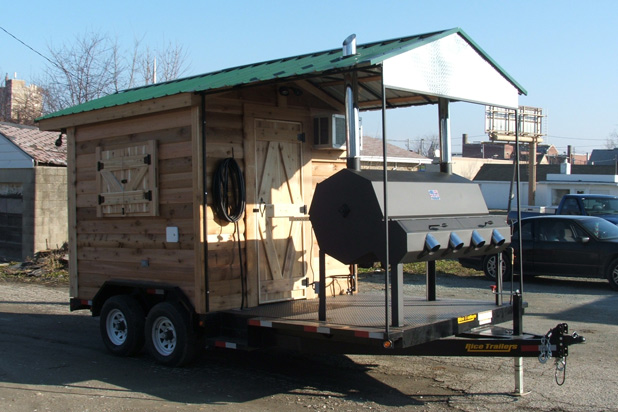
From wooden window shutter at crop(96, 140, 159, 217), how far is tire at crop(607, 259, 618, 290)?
10021 millimetres

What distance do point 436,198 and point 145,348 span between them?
4.24 metres

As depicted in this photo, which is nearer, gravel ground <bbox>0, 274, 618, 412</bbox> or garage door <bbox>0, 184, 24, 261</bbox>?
gravel ground <bbox>0, 274, 618, 412</bbox>

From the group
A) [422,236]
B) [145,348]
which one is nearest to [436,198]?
[422,236]

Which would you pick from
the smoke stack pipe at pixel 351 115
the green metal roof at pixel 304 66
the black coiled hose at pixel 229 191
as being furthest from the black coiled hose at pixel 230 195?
the smoke stack pipe at pixel 351 115

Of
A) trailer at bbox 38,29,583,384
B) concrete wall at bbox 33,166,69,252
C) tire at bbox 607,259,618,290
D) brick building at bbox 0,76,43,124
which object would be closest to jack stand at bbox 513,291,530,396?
trailer at bbox 38,29,583,384

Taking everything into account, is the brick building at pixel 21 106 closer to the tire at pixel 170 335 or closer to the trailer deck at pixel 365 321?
the tire at pixel 170 335

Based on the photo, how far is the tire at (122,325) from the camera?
27.5ft

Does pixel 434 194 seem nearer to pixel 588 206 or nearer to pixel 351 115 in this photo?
pixel 351 115

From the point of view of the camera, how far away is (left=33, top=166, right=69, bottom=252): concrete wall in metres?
19.4

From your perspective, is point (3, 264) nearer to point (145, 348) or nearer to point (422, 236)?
point (145, 348)

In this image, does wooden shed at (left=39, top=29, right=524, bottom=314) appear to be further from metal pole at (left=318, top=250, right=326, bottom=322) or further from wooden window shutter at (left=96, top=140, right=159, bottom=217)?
metal pole at (left=318, top=250, right=326, bottom=322)

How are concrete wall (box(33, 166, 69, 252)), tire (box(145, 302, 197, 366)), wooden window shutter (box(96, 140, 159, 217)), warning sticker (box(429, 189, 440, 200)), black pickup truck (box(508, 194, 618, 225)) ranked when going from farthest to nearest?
black pickup truck (box(508, 194, 618, 225)) → concrete wall (box(33, 166, 69, 252)) → wooden window shutter (box(96, 140, 159, 217)) → tire (box(145, 302, 197, 366)) → warning sticker (box(429, 189, 440, 200))

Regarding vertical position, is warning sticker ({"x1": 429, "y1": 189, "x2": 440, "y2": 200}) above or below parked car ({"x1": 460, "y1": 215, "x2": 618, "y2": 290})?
above

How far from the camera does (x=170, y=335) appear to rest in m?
7.98
